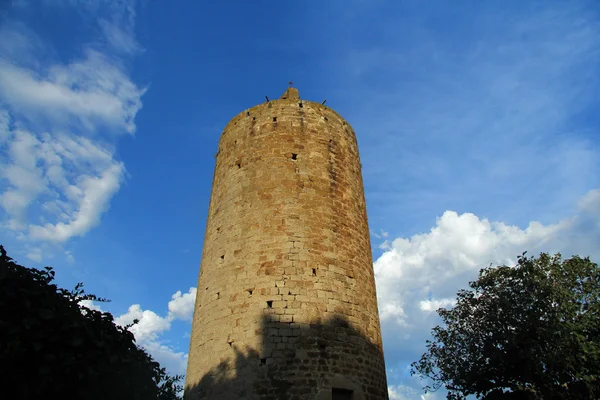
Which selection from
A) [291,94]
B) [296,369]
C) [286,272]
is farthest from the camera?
[291,94]

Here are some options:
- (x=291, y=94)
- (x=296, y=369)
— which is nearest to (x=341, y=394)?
(x=296, y=369)

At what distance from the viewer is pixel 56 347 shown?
6.79 metres

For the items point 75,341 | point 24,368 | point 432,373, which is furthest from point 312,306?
point 432,373

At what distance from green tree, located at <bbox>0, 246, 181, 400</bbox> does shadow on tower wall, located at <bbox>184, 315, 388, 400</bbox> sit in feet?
5.32

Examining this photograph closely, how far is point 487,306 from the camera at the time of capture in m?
18.7

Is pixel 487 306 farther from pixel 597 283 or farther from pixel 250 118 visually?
pixel 250 118

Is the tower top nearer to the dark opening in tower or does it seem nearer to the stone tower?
the stone tower

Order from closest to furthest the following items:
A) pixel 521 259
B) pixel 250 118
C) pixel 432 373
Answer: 1. pixel 250 118
2. pixel 521 259
3. pixel 432 373

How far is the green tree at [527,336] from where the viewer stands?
15055 millimetres

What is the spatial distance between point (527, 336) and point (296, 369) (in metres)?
12.0

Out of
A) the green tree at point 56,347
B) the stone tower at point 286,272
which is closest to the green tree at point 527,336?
the stone tower at point 286,272

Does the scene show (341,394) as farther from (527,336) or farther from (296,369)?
(527,336)

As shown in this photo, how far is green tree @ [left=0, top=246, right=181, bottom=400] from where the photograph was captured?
6.27 meters

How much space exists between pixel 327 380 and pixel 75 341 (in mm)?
4971
